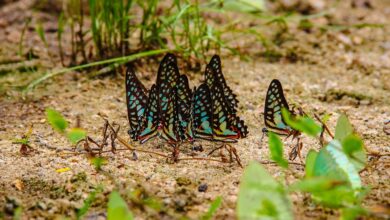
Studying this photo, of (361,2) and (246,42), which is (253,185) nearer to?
(246,42)

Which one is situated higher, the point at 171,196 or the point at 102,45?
the point at 102,45

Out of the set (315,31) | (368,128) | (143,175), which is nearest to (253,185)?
(143,175)

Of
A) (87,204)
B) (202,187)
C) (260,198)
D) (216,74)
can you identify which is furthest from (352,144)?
(216,74)

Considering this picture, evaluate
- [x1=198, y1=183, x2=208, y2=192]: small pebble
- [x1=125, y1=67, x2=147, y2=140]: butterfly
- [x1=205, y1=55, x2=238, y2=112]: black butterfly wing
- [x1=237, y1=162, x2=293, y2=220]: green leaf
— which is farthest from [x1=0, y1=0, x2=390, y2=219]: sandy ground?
[x1=237, y1=162, x2=293, y2=220]: green leaf

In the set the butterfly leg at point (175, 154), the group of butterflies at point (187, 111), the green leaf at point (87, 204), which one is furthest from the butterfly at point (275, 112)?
the green leaf at point (87, 204)

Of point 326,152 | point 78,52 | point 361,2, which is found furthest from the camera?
point 361,2
